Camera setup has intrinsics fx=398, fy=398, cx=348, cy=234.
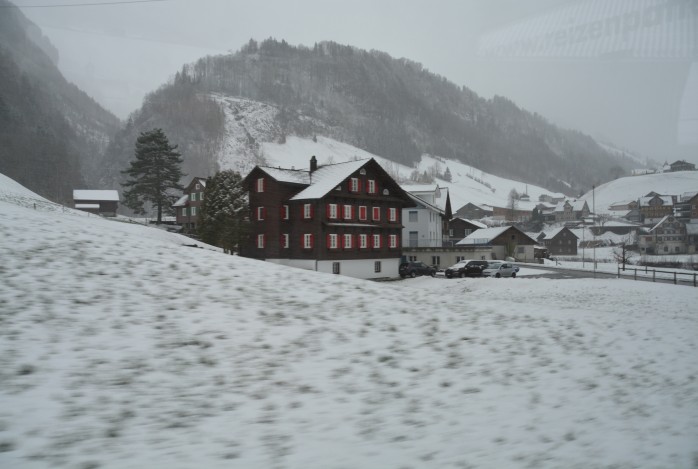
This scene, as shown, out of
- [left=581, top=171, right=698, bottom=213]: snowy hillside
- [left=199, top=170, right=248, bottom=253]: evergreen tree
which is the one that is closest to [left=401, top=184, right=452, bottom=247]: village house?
[left=199, top=170, right=248, bottom=253]: evergreen tree

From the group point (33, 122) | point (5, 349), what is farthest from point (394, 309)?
point (33, 122)

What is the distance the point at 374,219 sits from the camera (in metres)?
49.1

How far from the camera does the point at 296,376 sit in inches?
252

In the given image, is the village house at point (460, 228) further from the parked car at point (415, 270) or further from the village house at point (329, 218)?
the parked car at point (415, 270)

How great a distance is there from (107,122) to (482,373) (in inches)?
7534

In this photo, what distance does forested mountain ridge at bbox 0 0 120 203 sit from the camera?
91.1m

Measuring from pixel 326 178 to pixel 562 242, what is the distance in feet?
294

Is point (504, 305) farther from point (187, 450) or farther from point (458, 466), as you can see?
point (187, 450)

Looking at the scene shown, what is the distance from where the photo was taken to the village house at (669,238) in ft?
208

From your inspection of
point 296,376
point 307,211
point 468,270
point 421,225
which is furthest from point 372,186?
point 296,376

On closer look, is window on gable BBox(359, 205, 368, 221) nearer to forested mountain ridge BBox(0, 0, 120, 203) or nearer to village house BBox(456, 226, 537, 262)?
village house BBox(456, 226, 537, 262)

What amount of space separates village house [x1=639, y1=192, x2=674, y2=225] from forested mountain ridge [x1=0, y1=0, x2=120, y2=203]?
124458mm

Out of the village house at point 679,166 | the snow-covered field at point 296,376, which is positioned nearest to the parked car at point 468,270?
the snow-covered field at point 296,376

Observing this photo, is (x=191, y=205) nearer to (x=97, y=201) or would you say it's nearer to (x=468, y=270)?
(x=97, y=201)
